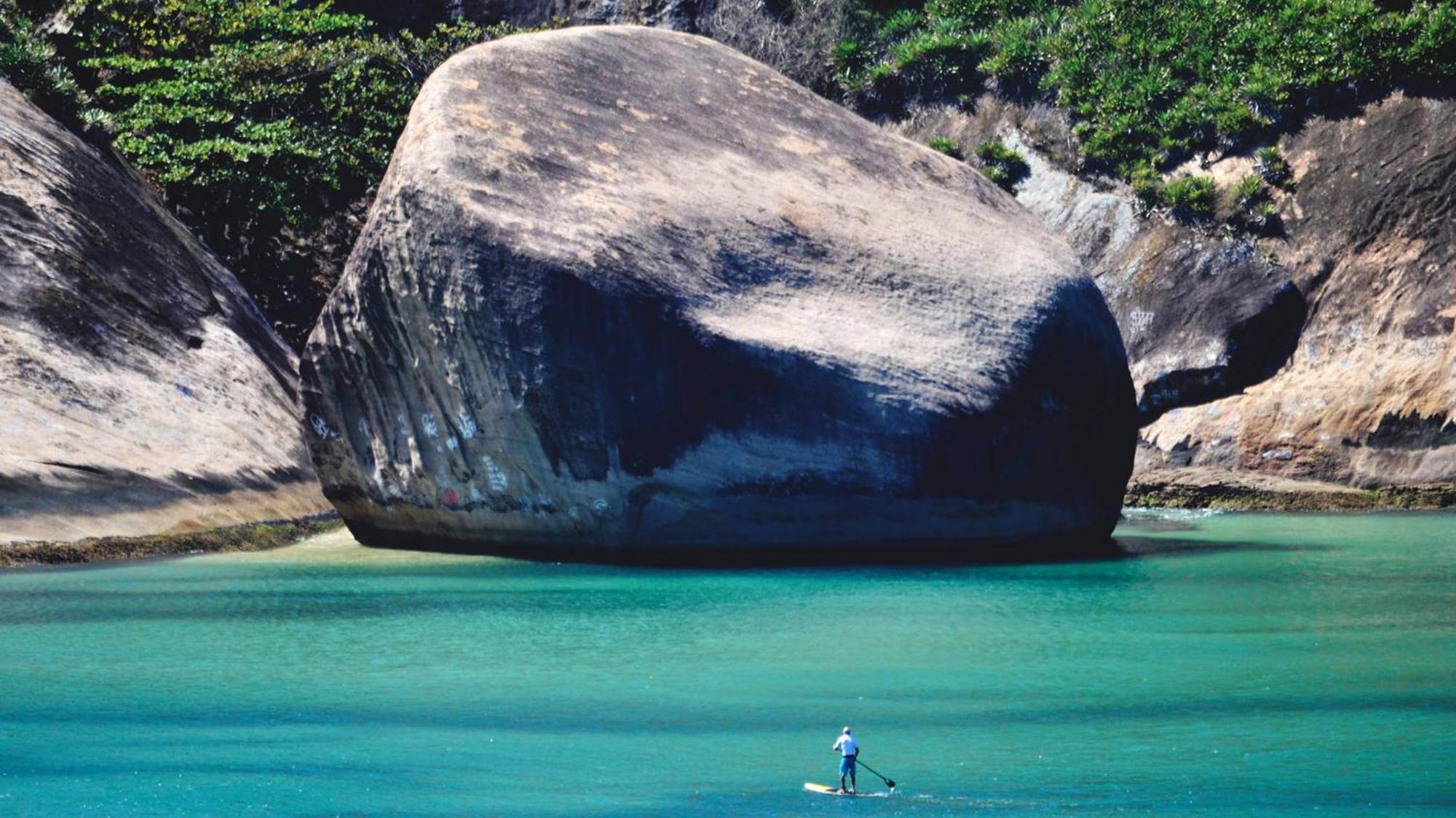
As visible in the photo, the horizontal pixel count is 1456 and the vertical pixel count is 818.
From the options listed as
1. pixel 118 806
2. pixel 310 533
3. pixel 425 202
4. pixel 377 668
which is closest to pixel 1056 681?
pixel 377 668

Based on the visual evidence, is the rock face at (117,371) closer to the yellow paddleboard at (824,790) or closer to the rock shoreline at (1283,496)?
the yellow paddleboard at (824,790)

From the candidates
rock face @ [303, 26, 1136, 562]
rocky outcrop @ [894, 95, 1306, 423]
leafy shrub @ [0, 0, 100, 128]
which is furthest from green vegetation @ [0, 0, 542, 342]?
rocky outcrop @ [894, 95, 1306, 423]

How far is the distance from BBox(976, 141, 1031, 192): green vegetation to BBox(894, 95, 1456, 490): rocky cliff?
1243mm

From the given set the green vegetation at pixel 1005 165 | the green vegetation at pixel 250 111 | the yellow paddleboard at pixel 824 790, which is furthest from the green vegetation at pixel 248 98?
the yellow paddleboard at pixel 824 790

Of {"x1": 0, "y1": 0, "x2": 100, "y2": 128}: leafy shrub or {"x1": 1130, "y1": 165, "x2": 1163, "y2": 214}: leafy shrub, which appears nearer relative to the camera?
{"x1": 0, "y1": 0, "x2": 100, "y2": 128}: leafy shrub

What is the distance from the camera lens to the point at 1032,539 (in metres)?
12.7

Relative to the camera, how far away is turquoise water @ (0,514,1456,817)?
223 inches

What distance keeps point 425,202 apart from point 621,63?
2.82m

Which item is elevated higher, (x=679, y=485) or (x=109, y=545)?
(x=679, y=485)

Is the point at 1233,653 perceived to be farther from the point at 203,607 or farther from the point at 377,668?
the point at 203,607

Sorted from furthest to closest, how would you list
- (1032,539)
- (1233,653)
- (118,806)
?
(1032,539) < (1233,653) < (118,806)

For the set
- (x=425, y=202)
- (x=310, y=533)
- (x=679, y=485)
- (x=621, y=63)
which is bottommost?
(x=310, y=533)

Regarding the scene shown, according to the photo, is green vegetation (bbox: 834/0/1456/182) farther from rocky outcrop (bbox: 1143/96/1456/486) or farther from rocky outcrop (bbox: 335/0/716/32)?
rocky outcrop (bbox: 335/0/716/32)

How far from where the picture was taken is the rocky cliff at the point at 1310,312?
18594 mm
